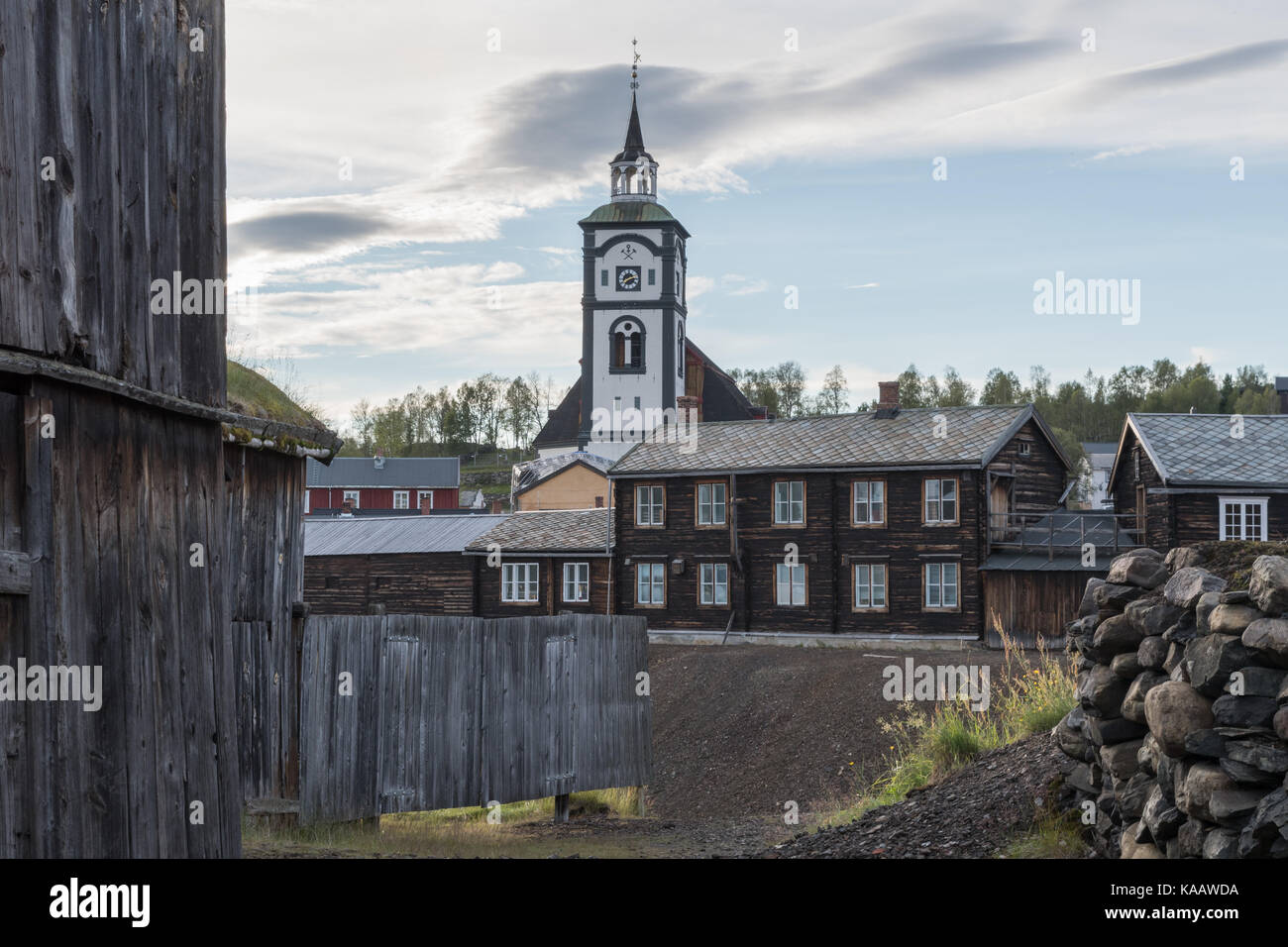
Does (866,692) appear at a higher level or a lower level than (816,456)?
lower

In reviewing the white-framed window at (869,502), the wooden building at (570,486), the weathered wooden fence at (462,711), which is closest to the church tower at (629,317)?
the wooden building at (570,486)

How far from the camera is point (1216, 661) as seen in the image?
631cm

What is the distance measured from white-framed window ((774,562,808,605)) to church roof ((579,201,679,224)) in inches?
1446

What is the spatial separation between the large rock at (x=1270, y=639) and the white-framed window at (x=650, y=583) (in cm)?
3215

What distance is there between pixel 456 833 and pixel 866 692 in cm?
1641

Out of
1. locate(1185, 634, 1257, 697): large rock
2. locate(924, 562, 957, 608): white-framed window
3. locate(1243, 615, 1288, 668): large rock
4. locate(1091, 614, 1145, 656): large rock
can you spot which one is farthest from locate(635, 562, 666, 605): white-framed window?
locate(1243, 615, 1288, 668): large rock

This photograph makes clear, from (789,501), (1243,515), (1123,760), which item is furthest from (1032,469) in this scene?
(1123,760)

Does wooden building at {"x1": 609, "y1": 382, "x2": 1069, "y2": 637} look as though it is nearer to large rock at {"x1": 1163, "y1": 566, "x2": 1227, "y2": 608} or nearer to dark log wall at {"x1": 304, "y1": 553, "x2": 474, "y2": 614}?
dark log wall at {"x1": 304, "y1": 553, "x2": 474, "y2": 614}

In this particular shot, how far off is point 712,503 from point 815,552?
141 inches

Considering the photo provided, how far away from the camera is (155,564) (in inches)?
233

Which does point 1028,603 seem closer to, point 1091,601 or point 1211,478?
point 1211,478
